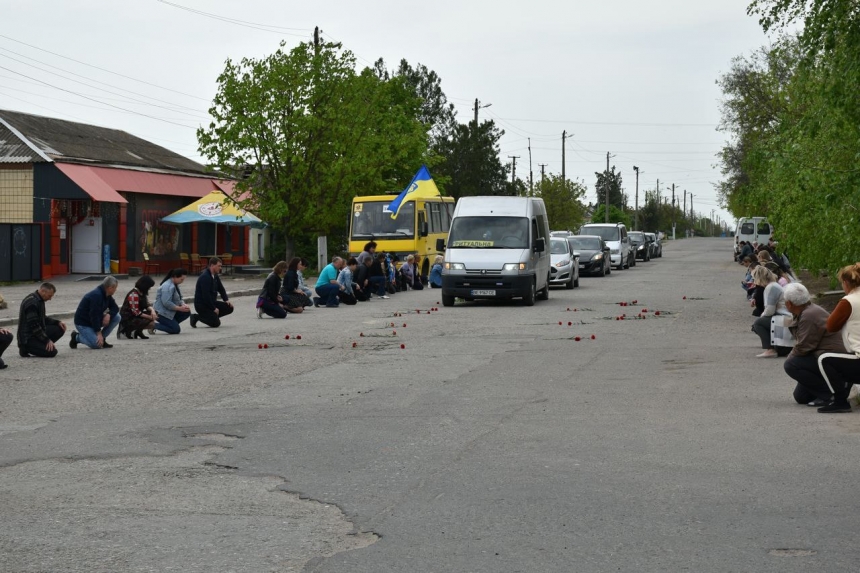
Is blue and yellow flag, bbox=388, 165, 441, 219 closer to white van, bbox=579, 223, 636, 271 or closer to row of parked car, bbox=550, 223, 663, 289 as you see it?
row of parked car, bbox=550, 223, 663, 289

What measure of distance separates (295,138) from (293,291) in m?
20.1

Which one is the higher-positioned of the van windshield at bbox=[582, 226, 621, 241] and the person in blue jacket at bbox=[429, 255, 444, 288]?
the van windshield at bbox=[582, 226, 621, 241]

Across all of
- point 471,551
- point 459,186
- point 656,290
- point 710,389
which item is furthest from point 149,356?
point 459,186

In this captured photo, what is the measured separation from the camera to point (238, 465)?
27.6 feet

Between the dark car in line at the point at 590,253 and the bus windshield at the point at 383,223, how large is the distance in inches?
361

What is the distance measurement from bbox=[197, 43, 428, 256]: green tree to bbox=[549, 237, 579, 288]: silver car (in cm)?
1075

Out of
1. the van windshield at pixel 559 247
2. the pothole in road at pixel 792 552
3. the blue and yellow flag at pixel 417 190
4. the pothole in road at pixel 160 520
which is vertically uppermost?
the blue and yellow flag at pixel 417 190

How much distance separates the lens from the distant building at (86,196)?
134 feet

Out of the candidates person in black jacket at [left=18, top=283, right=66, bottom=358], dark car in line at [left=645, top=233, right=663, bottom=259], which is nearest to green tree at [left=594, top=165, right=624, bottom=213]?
dark car in line at [left=645, top=233, right=663, bottom=259]

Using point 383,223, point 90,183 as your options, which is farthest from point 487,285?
point 90,183

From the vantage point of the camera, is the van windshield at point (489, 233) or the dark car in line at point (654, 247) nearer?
the van windshield at point (489, 233)

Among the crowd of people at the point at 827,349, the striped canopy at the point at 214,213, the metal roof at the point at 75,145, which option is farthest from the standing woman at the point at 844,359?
the striped canopy at the point at 214,213

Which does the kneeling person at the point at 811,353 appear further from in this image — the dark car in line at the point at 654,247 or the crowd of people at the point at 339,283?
the dark car in line at the point at 654,247

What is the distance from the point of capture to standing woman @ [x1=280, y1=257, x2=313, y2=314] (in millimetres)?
25703
